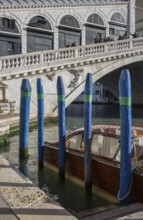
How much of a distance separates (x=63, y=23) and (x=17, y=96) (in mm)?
6888

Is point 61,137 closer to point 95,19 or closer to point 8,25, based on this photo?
point 8,25

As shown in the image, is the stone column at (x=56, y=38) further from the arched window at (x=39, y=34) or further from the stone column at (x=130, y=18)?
the stone column at (x=130, y=18)

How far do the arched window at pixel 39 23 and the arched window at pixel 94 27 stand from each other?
9.41ft

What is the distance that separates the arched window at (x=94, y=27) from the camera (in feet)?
67.8

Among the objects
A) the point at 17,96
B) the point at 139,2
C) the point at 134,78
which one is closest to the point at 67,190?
the point at 17,96

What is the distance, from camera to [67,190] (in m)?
6.23

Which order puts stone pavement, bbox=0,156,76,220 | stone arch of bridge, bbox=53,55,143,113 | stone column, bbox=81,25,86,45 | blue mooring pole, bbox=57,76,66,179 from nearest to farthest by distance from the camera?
stone pavement, bbox=0,156,76,220 → blue mooring pole, bbox=57,76,66,179 → stone arch of bridge, bbox=53,55,143,113 → stone column, bbox=81,25,86,45

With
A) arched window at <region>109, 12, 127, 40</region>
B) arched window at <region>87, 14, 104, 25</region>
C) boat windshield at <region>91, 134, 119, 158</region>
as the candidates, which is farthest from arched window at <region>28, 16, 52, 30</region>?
boat windshield at <region>91, 134, 119, 158</region>

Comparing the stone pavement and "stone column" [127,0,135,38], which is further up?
"stone column" [127,0,135,38]

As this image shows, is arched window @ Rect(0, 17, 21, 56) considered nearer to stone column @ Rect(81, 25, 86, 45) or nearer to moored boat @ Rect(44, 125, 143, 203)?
stone column @ Rect(81, 25, 86, 45)

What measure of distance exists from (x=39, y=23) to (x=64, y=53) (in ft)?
14.7

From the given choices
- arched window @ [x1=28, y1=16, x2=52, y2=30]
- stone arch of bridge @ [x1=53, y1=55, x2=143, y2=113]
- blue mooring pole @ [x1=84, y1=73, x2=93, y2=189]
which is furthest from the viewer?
arched window @ [x1=28, y1=16, x2=52, y2=30]

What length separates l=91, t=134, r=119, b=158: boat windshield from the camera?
5.92 m

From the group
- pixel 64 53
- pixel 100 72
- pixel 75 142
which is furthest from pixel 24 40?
pixel 75 142
